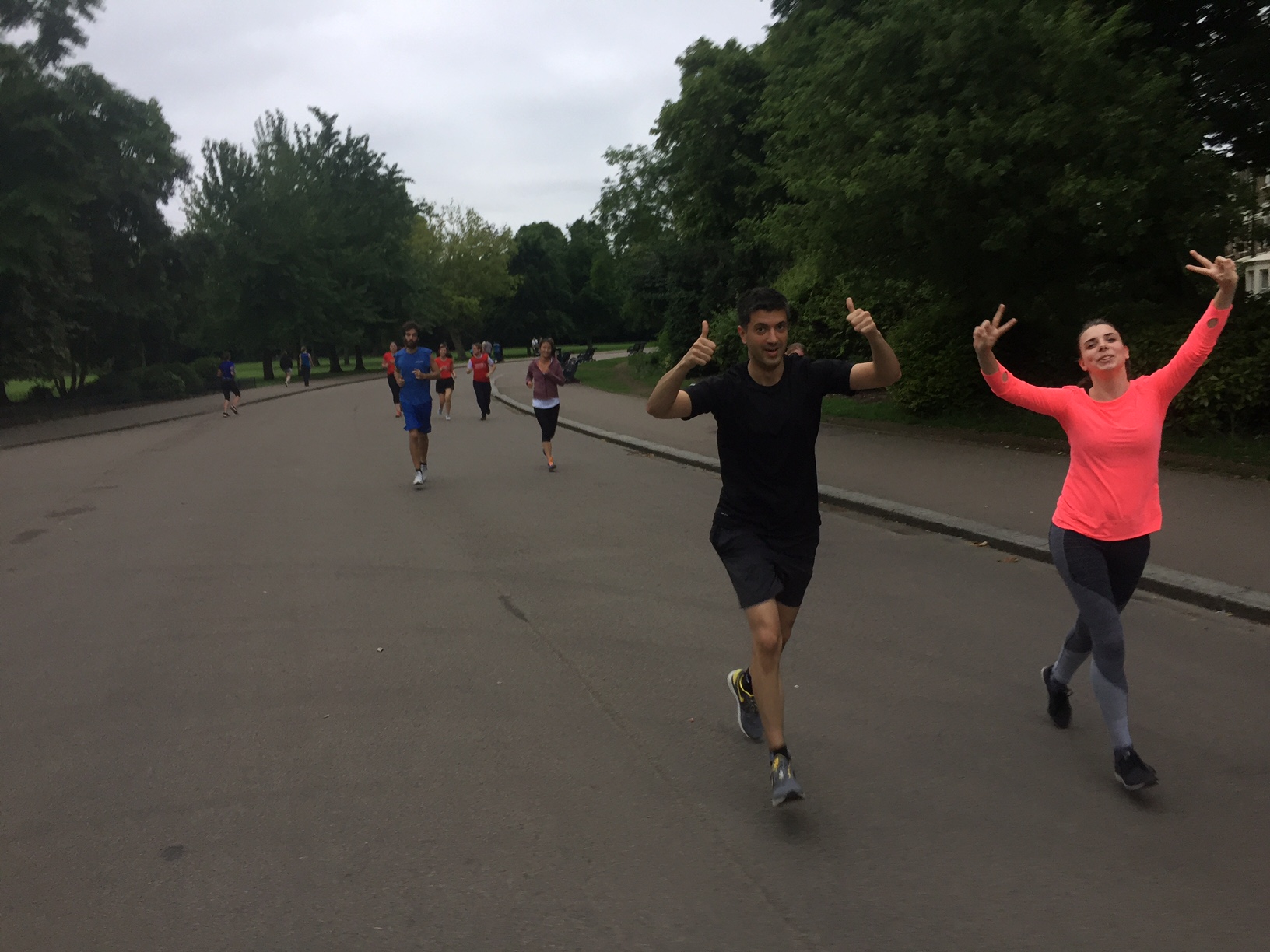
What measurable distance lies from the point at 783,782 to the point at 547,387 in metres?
11.1

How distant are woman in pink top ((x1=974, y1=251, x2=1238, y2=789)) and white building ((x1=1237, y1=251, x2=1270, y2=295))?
1030 centimetres

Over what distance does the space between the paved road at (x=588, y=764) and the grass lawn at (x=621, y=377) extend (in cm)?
2347

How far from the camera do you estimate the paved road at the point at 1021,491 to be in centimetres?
788

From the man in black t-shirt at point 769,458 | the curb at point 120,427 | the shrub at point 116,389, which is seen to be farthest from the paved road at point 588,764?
the shrub at point 116,389

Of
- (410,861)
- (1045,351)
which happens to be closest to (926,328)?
(1045,351)

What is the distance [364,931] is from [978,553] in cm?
650

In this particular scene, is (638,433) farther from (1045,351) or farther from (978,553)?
(978,553)

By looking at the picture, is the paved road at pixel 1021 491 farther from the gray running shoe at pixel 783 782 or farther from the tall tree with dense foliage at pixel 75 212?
the tall tree with dense foliage at pixel 75 212

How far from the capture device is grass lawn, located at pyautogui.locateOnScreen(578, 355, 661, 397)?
113 ft

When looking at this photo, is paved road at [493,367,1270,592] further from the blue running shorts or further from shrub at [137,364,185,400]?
shrub at [137,364,185,400]

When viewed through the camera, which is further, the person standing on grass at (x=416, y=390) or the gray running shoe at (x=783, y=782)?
the person standing on grass at (x=416, y=390)

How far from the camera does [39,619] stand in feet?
24.1

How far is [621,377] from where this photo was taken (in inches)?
1694

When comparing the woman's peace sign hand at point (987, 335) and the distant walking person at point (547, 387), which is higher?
the woman's peace sign hand at point (987, 335)
